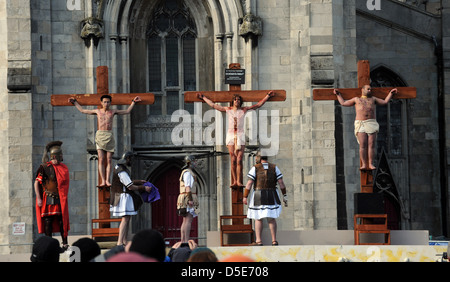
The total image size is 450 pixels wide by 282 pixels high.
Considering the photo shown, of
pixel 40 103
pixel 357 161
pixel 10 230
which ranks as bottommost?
pixel 10 230

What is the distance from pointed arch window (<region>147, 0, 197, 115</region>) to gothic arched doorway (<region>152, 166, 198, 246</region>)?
6.36ft

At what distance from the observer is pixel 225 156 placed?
90.4 ft

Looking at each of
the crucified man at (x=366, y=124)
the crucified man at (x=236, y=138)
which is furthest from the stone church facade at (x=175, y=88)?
the crucified man at (x=236, y=138)

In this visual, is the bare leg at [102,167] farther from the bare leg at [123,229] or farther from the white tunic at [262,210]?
the white tunic at [262,210]

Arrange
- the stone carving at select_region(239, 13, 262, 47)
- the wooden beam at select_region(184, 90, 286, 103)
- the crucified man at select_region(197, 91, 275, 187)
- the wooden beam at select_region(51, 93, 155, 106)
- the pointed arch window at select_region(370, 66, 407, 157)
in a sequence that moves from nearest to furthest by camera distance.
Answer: the crucified man at select_region(197, 91, 275, 187)
the wooden beam at select_region(184, 90, 286, 103)
the wooden beam at select_region(51, 93, 155, 106)
the stone carving at select_region(239, 13, 262, 47)
the pointed arch window at select_region(370, 66, 407, 157)

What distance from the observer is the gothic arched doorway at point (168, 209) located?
92.0 feet

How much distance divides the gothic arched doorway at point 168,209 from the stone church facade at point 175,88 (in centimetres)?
4

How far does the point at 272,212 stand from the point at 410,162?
15.1 meters

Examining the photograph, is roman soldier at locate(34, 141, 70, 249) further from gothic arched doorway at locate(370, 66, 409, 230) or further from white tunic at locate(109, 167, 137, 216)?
gothic arched doorway at locate(370, 66, 409, 230)

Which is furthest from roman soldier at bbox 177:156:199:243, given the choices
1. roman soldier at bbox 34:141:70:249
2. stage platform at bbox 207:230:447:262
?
roman soldier at bbox 34:141:70:249

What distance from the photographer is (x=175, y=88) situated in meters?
28.4

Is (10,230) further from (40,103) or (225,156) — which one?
(225,156)

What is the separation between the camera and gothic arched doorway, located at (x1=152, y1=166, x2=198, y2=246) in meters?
28.0
